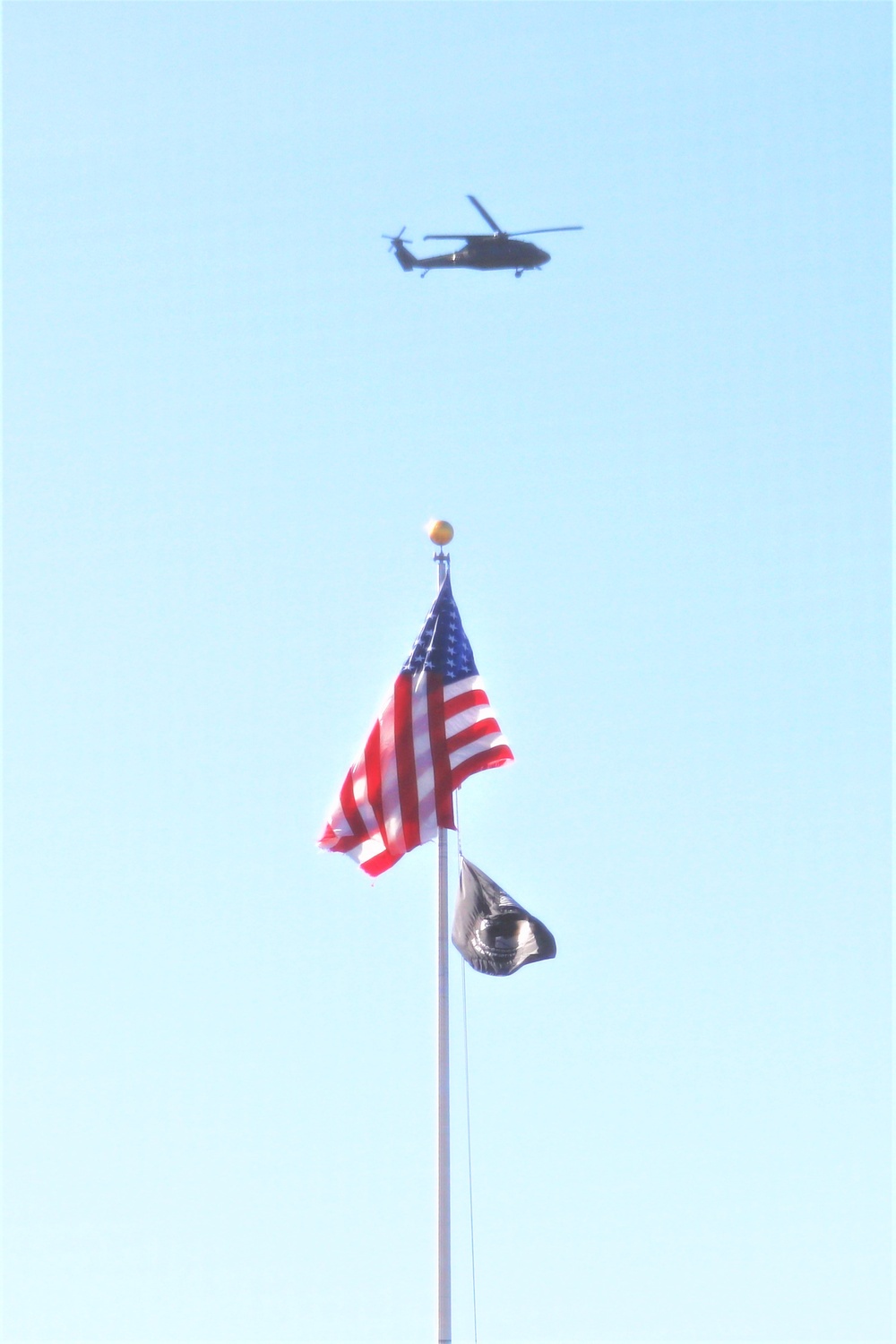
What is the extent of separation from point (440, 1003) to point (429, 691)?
4.04 metres

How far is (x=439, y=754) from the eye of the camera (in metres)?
25.7

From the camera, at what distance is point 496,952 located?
24.7 metres

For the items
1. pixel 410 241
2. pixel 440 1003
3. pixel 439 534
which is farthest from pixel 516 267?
pixel 440 1003

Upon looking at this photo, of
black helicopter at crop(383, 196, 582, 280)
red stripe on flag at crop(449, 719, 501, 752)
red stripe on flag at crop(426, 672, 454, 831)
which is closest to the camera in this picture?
red stripe on flag at crop(426, 672, 454, 831)

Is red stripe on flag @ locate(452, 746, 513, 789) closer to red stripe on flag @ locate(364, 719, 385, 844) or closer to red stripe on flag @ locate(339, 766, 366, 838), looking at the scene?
red stripe on flag @ locate(364, 719, 385, 844)

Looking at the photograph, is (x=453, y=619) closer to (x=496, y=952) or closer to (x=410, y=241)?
(x=496, y=952)

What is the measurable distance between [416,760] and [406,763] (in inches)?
5.0

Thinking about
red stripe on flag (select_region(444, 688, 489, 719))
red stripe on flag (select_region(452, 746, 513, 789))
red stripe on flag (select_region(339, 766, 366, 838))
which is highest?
red stripe on flag (select_region(444, 688, 489, 719))

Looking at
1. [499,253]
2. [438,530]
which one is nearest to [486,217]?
[499,253]

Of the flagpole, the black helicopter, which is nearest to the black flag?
the flagpole

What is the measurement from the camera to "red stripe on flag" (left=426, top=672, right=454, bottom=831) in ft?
83.0

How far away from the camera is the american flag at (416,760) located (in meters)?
25.4

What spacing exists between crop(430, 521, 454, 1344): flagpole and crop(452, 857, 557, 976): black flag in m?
0.63

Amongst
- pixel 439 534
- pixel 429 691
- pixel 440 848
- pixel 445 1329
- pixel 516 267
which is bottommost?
pixel 445 1329
